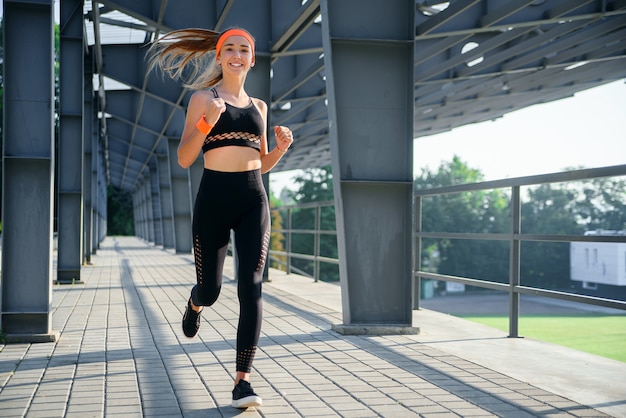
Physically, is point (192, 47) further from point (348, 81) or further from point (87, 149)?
point (87, 149)

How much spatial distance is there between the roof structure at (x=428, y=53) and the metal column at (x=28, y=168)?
9.50 ft

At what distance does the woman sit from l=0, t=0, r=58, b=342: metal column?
2712 millimetres

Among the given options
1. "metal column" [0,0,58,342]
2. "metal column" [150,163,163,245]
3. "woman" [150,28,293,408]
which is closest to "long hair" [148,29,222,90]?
"woman" [150,28,293,408]

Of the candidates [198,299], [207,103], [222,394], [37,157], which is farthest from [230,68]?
[37,157]

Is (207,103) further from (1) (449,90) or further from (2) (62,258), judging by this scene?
(1) (449,90)

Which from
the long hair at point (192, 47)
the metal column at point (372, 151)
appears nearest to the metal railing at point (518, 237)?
the metal column at point (372, 151)

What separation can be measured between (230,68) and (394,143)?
3.39 m

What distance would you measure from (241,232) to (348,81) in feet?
11.5

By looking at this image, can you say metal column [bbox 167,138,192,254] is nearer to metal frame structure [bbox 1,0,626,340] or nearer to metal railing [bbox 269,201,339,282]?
metal frame structure [bbox 1,0,626,340]

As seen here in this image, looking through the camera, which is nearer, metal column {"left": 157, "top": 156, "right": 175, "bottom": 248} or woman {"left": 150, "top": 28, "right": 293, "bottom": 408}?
woman {"left": 150, "top": 28, "right": 293, "bottom": 408}

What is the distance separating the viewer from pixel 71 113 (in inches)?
564

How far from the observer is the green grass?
1428 inches

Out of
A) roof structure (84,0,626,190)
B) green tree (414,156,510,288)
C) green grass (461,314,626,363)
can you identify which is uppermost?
roof structure (84,0,626,190)

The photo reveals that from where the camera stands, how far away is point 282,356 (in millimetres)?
6059
